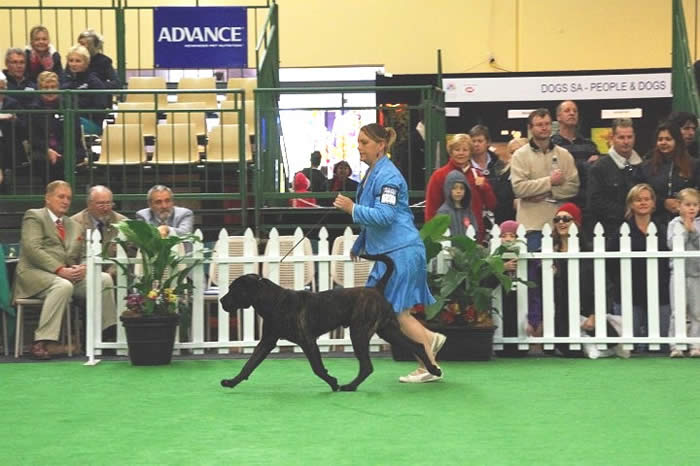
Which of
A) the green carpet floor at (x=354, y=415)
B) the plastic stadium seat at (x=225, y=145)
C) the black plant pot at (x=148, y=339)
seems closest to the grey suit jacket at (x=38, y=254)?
the green carpet floor at (x=354, y=415)

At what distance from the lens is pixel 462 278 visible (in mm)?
8531

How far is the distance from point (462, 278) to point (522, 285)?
25.4 inches

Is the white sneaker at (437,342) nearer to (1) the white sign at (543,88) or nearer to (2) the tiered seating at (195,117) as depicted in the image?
(2) the tiered seating at (195,117)

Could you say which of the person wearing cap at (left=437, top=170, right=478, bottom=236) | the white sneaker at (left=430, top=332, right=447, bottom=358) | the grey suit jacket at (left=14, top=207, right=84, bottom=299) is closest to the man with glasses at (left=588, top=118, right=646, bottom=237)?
the person wearing cap at (left=437, top=170, right=478, bottom=236)

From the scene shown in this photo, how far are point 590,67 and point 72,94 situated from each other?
7.73m

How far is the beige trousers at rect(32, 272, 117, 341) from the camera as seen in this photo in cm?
909

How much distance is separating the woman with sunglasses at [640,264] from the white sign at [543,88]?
605 cm

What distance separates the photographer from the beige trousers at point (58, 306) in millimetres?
9094

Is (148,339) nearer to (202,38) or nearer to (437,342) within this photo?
(437,342)

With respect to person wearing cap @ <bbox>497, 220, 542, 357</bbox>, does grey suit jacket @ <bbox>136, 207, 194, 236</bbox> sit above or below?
above

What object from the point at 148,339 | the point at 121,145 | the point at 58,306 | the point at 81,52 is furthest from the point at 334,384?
the point at 81,52

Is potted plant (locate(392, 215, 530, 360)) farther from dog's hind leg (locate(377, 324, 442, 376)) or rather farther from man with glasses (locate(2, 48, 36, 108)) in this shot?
man with glasses (locate(2, 48, 36, 108))

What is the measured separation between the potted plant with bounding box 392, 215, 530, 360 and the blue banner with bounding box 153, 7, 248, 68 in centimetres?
530

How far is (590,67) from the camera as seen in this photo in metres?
16.2
